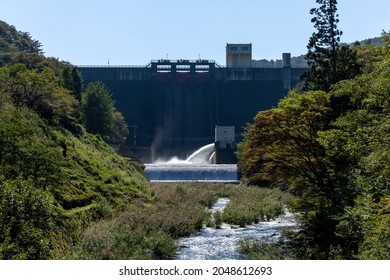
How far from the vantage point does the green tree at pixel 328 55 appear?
4491 cm

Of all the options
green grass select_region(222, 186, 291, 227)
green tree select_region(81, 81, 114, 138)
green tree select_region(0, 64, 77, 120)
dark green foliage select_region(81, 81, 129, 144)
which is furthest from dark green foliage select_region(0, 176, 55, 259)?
green tree select_region(81, 81, 114, 138)

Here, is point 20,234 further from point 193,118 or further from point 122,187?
point 193,118

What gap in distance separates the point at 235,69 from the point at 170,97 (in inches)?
769

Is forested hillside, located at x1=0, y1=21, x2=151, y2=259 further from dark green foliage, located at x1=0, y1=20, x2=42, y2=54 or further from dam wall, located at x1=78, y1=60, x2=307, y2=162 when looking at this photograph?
dark green foliage, located at x1=0, y1=20, x2=42, y2=54

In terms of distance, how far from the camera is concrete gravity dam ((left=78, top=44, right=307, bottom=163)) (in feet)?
413

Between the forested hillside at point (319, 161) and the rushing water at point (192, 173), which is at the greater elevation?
the forested hillside at point (319, 161)

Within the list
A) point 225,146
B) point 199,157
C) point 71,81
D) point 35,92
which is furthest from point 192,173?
point 35,92

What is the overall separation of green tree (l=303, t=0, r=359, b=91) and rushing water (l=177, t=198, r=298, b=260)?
14621 mm

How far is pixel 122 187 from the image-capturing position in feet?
136

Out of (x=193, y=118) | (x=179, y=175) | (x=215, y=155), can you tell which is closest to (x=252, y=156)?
(x=179, y=175)

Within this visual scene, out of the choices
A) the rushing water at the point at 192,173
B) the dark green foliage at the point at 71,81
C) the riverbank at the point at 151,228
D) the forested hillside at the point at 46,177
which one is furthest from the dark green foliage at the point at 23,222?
the rushing water at the point at 192,173

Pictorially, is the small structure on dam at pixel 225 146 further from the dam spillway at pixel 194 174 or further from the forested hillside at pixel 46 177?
the forested hillside at pixel 46 177

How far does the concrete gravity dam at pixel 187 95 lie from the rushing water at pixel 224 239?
87985 mm
